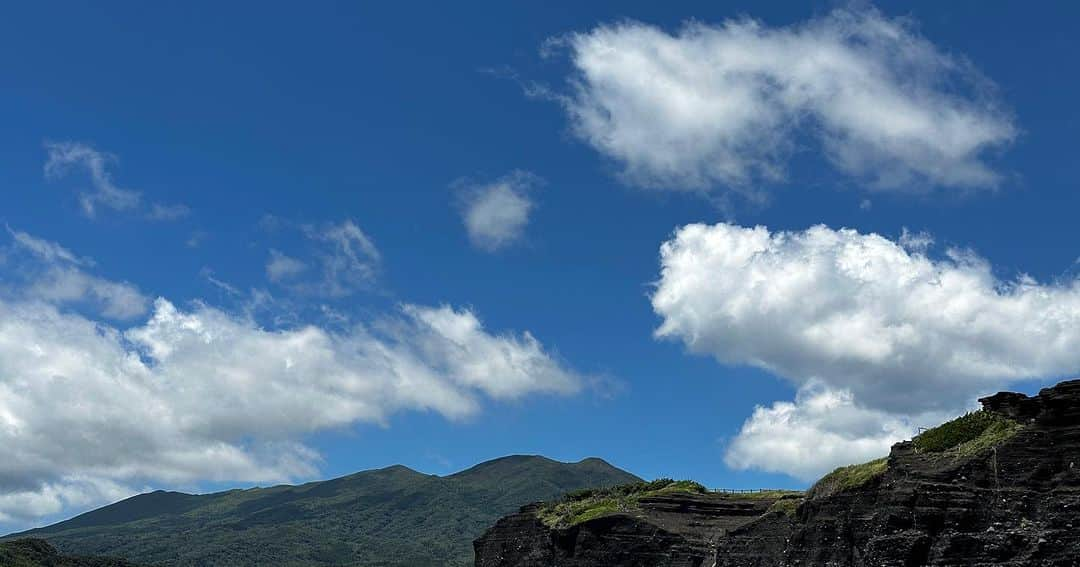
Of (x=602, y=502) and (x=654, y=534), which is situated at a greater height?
(x=602, y=502)

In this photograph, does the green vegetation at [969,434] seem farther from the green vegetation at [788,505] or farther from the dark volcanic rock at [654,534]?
the dark volcanic rock at [654,534]

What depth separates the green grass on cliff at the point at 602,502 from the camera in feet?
320

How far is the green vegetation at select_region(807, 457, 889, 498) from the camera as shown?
62.4 m

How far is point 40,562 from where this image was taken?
7451 inches

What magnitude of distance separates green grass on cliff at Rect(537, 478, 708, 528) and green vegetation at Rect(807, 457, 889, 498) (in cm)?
2708

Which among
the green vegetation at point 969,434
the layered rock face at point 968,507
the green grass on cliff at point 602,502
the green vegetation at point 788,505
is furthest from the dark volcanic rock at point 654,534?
the green vegetation at point 969,434

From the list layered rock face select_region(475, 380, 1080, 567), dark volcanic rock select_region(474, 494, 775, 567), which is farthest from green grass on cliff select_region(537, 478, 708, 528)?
layered rock face select_region(475, 380, 1080, 567)

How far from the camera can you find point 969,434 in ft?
185

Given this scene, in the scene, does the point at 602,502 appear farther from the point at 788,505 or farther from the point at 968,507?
the point at 968,507

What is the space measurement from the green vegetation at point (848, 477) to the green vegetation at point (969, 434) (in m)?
3.65

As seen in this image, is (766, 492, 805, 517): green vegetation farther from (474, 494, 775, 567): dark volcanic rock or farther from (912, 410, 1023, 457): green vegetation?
(912, 410, 1023, 457): green vegetation

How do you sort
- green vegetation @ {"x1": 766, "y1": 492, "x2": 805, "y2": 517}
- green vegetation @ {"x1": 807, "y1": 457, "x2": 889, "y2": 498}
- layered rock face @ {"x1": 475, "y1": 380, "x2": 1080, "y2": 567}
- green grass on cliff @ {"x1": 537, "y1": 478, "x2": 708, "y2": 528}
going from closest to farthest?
1. layered rock face @ {"x1": 475, "y1": 380, "x2": 1080, "y2": 567}
2. green vegetation @ {"x1": 807, "y1": 457, "x2": 889, "y2": 498}
3. green vegetation @ {"x1": 766, "y1": 492, "x2": 805, "y2": 517}
4. green grass on cliff @ {"x1": 537, "y1": 478, "x2": 708, "y2": 528}

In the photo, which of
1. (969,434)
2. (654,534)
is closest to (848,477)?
(969,434)

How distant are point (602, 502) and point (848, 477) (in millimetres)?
39989
